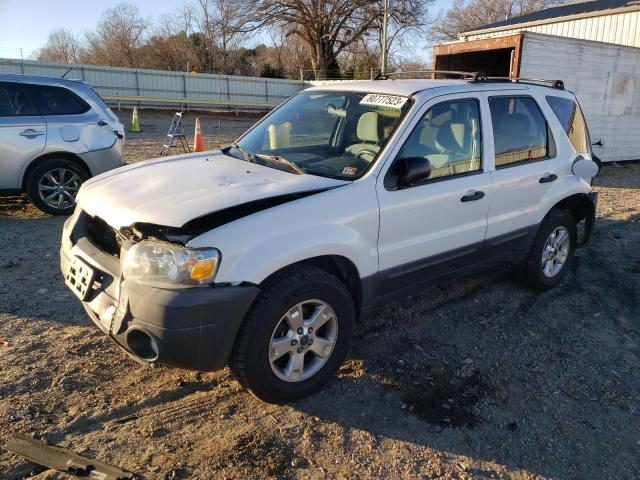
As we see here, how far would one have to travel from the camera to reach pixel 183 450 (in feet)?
8.87

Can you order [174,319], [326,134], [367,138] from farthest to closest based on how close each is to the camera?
1. [326,134]
2. [367,138]
3. [174,319]

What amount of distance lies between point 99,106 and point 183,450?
236 inches

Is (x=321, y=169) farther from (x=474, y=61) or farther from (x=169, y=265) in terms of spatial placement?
(x=474, y=61)

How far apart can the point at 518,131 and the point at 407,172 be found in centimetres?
158

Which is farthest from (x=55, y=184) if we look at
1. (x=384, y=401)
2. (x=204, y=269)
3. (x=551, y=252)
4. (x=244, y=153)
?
(x=551, y=252)

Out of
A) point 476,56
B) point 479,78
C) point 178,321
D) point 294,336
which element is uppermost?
point 476,56

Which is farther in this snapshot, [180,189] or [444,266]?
[444,266]

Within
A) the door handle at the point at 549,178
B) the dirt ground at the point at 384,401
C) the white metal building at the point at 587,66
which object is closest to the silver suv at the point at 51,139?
the dirt ground at the point at 384,401

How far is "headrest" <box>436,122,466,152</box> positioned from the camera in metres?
3.74

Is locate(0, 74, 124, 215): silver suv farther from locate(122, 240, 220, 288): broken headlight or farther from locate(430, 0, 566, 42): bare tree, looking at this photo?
locate(430, 0, 566, 42): bare tree

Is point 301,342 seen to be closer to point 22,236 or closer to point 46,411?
point 46,411

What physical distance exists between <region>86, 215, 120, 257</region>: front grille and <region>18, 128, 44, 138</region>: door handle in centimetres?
400

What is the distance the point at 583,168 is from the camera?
4.79 m

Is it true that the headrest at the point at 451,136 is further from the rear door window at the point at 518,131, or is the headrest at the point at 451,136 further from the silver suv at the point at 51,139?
the silver suv at the point at 51,139
